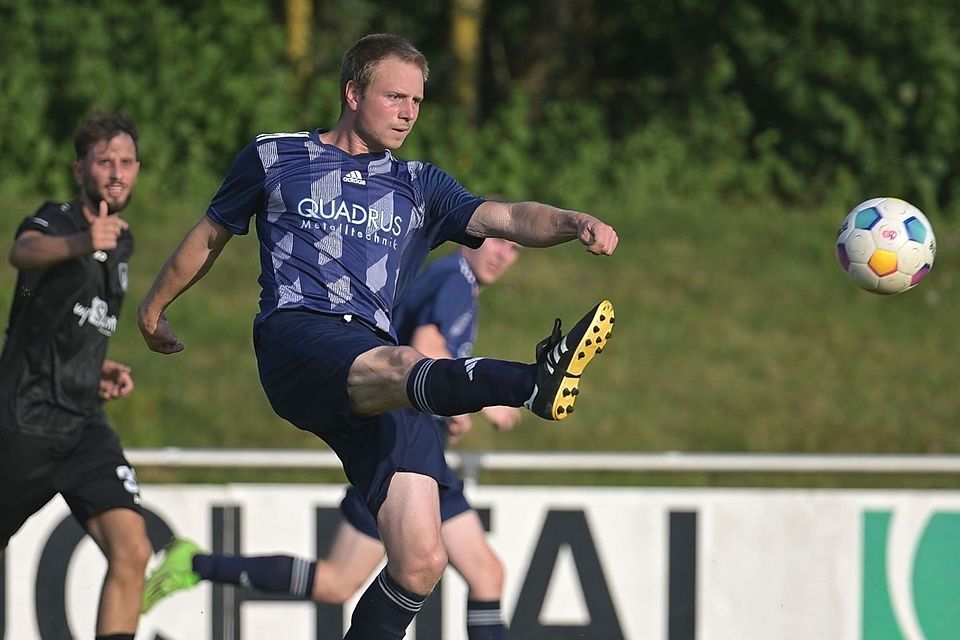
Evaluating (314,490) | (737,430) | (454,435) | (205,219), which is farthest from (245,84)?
(205,219)

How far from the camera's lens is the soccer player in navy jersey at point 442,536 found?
5834mm

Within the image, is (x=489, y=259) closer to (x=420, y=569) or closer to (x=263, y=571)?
(x=263, y=571)

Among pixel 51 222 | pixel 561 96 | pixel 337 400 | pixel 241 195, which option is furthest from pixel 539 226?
pixel 561 96

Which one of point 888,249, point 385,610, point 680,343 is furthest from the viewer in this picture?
point 680,343

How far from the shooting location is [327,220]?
462 cm

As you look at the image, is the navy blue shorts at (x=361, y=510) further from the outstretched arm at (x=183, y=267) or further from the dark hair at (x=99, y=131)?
the dark hair at (x=99, y=131)

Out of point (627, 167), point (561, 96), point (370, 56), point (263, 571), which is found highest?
point (561, 96)

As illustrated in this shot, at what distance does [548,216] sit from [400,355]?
0.64 meters

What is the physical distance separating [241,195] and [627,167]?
922cm

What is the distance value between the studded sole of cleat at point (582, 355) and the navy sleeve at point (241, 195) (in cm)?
121

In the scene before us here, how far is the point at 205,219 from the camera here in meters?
4.75

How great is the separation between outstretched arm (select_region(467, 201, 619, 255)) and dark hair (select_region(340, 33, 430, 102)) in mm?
484

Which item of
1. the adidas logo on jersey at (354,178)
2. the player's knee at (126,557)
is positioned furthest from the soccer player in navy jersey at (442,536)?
the adidas logo on jersey at (354,178)

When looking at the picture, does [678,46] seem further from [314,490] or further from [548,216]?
[548,216]
